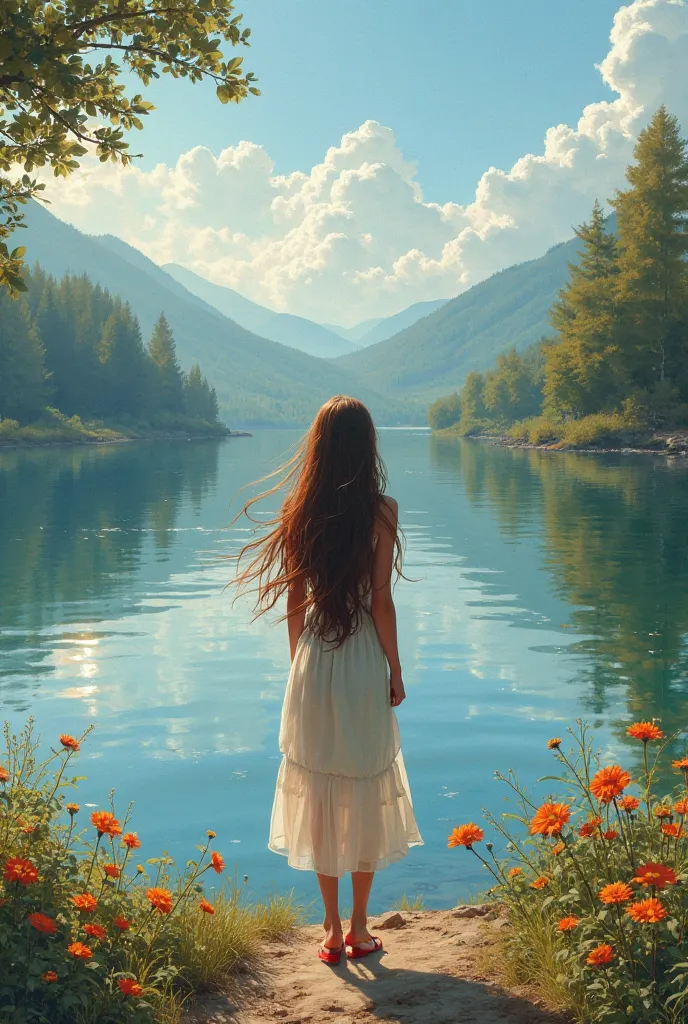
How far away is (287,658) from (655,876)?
10.9 m

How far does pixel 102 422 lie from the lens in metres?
108

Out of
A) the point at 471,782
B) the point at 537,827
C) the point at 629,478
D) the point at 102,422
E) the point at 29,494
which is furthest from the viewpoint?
the point at 102,422

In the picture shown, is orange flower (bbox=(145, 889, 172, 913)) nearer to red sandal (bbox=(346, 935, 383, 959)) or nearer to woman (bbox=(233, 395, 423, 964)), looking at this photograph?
woman (bbox=(233, 395, 423, 964))

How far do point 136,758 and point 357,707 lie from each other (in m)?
5.58

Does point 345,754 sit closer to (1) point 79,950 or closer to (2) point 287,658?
(1) point 79,950

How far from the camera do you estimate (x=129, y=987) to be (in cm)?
364

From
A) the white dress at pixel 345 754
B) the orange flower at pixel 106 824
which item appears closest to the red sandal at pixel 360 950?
the white dress at pixel 345 754

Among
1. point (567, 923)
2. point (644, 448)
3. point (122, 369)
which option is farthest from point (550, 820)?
point (122, 369)

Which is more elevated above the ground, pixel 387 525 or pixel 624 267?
pixel 624 267

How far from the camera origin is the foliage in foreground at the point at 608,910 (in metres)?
3.50

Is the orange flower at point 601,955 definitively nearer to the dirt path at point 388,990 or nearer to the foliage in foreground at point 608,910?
the foliage in foreground at point 608,910

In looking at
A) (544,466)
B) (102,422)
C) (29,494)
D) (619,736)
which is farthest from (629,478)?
(102,422)

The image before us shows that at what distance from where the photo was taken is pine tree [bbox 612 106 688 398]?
59156mm

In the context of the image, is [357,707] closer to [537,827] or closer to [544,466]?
[537,827]
